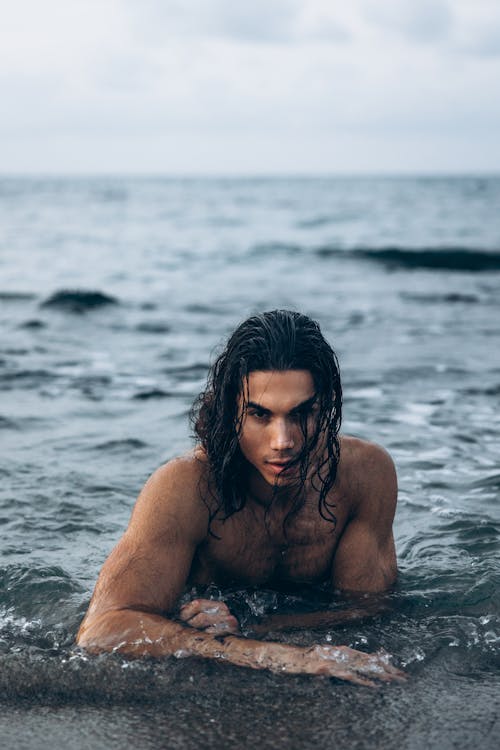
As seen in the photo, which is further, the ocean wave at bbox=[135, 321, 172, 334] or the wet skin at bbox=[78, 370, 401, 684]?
the ocean wave at bbox=[135, 321, 172, 334]

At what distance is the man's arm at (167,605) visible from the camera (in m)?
3.31

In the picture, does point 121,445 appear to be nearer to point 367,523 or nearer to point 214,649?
point 367,523

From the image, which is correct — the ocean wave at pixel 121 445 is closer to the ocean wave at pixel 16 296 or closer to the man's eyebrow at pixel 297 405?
the man's eyebrow at pixel 297 405

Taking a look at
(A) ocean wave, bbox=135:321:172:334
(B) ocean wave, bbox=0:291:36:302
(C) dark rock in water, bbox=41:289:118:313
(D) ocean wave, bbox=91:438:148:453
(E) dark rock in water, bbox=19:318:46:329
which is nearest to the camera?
(D) ocean wave, bbox=91:438:148:453

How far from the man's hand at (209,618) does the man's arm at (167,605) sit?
0.15ft

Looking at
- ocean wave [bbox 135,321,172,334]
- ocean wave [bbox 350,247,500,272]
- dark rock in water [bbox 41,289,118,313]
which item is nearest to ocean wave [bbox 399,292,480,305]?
ocean wave [bbox 135,321,172,334]

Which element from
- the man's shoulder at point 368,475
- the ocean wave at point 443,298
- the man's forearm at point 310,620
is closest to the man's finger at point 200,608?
the man's forearm at point 310,620

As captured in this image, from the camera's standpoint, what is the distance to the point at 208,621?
3.53 m

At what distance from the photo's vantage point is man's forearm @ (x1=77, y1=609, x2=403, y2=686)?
3291 mm

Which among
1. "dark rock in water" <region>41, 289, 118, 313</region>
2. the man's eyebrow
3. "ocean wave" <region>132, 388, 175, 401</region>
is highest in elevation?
the man's eyebrow

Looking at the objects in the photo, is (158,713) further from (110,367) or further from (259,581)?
(110,367)

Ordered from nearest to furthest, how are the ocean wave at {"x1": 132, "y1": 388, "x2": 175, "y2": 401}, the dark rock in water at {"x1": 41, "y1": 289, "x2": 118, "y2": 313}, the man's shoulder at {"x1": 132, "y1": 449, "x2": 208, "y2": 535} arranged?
the man's shoulder at {"x1": 132, "y1": 449, "x2": 208, "y2": 535}
the ocean wave at {"x1": 132, "y1": 388, "x2": 175, "y2": 401}
the dark rock in water at {"x1": 41, "y1": 289, "x2": 118, "y2": 313}

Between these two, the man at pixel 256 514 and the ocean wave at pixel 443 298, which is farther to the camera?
the ocean wave at pixel 443 298

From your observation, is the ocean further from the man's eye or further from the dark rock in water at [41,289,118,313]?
the man's eye
